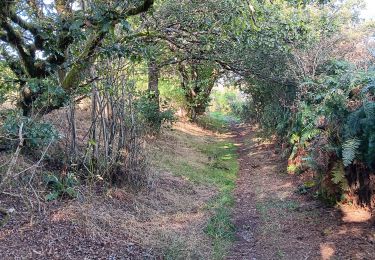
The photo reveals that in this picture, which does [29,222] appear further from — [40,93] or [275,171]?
[275,171]

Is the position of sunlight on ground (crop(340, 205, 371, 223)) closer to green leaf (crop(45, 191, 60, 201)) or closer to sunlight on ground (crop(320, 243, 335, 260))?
sunlight on ground (crop(320, 243, 335, 260))

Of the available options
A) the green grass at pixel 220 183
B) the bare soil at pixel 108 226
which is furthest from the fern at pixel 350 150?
the bare soil at pixel 108 226

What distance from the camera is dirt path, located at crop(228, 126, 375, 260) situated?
17.5 feet

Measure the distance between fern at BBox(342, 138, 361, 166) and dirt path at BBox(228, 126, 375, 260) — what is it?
1.04 meters

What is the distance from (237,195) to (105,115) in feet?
11.9

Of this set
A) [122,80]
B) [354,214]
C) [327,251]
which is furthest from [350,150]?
[122,80]

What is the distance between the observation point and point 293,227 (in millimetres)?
6363

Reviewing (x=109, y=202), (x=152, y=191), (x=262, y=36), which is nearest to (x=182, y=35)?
(x=262, y=36)

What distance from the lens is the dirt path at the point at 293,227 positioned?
534cm

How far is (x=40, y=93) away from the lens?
5.92 metres

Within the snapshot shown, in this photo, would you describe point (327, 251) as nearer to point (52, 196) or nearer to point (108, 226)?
point (108, 226)

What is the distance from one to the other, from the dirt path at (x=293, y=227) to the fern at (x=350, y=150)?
1.04 meters

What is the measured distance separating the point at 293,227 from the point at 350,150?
5.25 feet

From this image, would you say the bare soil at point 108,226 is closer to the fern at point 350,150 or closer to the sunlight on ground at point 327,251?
the sunlight on ground at point 327,251
